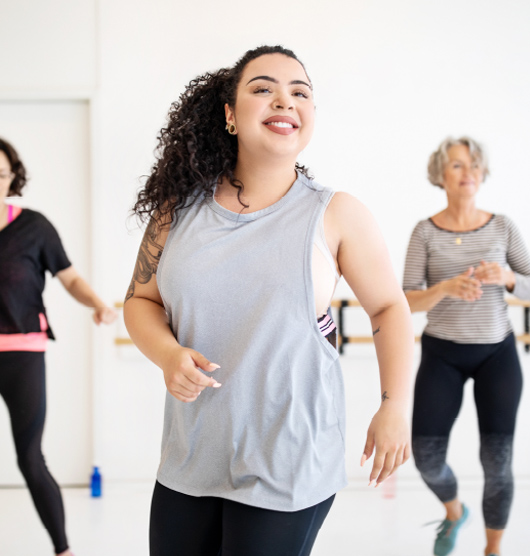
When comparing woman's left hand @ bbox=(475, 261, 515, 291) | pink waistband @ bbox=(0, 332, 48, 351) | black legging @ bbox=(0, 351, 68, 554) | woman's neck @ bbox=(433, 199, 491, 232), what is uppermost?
woman's neck @ bbox=(433, 199, 491, 232)

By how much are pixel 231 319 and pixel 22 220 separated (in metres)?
1.35

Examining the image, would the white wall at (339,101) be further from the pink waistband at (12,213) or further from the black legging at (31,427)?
the black legging at (31,427)

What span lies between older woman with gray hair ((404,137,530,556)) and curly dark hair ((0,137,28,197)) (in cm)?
142

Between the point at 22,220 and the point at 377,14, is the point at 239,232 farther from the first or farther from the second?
the point at 377,14

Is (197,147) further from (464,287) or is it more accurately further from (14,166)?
(14,166)

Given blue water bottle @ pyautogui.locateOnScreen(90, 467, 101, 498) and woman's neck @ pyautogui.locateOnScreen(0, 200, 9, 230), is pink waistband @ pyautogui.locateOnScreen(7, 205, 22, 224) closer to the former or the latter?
woman's neck @ pyautogui.locateOnScreen(0, 200, 9, 230)

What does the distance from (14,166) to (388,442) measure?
1731 mm

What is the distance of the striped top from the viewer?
2.11 m

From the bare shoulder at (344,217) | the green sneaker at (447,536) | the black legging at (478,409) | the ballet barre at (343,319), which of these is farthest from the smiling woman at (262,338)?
the ballet barre at (343,319)

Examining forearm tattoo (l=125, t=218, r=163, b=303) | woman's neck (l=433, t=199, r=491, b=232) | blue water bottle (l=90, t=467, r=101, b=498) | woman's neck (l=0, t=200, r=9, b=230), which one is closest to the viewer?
forearm tattoo (l=125, t=218, r=163, b=303)

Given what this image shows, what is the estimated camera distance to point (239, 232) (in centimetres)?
99

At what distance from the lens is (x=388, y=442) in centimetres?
94

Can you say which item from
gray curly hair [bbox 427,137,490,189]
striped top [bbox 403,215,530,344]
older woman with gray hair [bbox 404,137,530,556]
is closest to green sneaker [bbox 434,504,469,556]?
older woman with gray hair [bbox 404,137,530,556]

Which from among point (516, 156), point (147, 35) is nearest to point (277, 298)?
point (147, 35)
